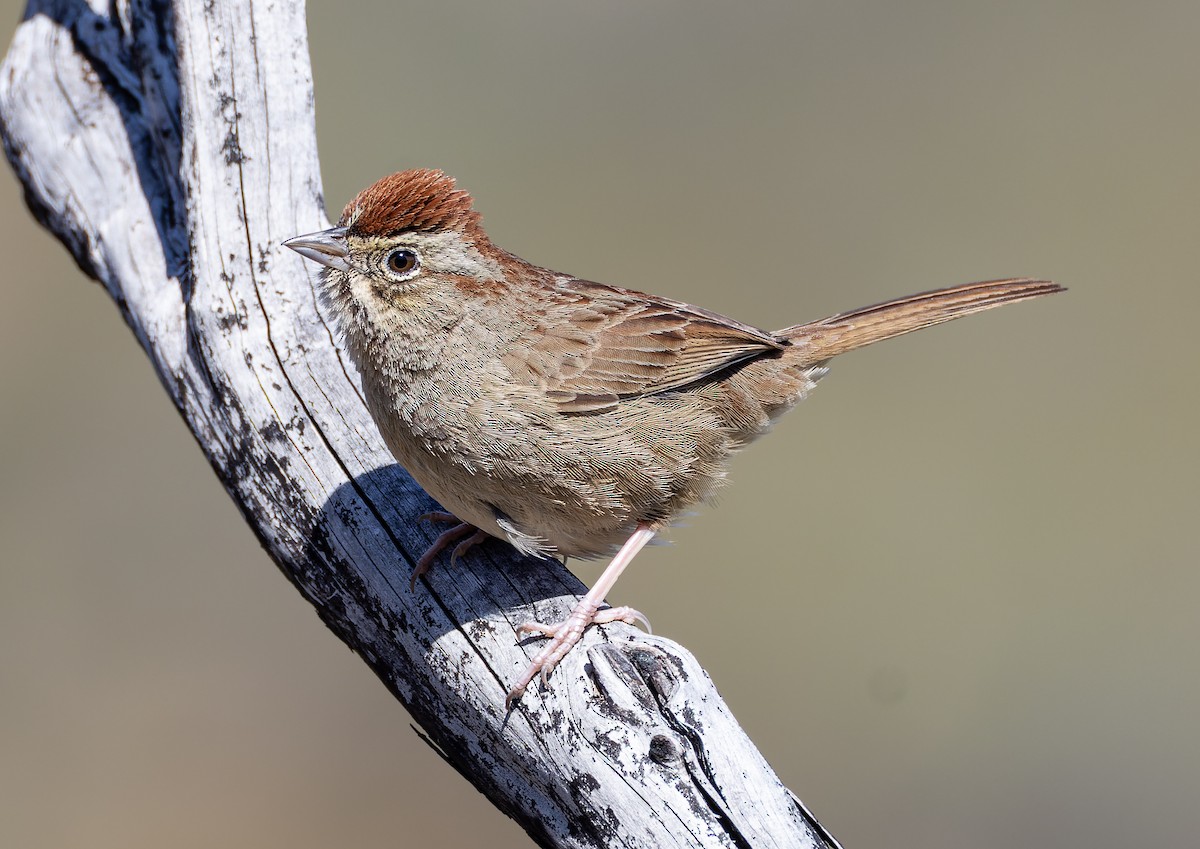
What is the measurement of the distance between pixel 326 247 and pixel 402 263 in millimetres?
264

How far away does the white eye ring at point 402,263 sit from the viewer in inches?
162

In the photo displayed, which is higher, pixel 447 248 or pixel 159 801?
pixel 447 248

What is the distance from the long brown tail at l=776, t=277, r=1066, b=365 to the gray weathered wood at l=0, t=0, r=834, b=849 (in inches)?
59.4

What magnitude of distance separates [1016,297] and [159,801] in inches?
259

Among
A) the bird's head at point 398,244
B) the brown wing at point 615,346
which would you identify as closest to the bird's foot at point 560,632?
the brown wing at point 615,346

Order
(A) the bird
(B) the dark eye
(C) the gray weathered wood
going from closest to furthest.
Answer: (C) the gray weathered wood
(A) the bird
(B) the dark eye

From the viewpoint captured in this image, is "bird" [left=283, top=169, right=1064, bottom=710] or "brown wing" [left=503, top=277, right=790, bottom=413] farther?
"brown wing" [left=503, top=277, right=790, bottom=413]

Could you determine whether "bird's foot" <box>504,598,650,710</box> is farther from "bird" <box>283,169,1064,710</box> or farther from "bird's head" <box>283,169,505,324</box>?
"bird's head" <box>283,169,505,324</box>

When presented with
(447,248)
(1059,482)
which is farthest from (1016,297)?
(1059,482)

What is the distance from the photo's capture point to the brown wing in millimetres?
4203

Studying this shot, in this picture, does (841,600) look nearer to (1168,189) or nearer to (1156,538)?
(1156,538)

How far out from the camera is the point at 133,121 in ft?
17.5

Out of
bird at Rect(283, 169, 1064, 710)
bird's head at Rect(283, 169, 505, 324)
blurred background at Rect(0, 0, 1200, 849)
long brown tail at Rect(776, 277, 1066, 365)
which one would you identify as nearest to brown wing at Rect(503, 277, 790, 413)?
bird at Rect(283, 169, 1064, 710)

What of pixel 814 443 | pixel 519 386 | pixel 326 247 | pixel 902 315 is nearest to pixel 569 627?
pixel 519 386
